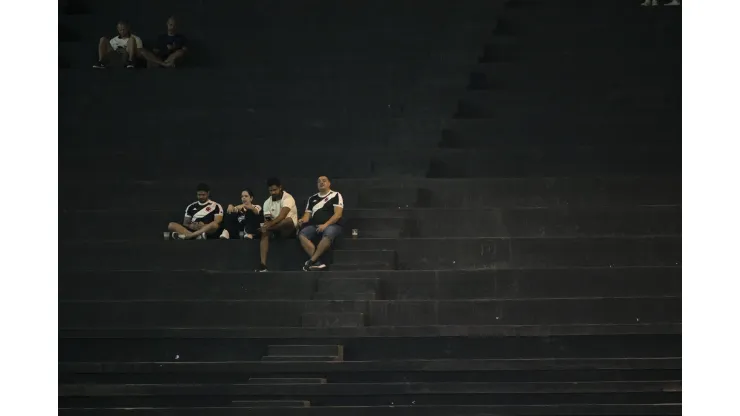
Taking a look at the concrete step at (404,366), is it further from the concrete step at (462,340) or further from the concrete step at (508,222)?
the concrete step at (508,222)

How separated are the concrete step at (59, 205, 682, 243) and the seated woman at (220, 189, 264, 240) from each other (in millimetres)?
910

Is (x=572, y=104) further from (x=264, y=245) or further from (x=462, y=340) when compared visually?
(x=264, y=245)

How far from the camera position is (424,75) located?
1656 cm

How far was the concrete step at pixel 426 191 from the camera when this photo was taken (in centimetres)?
1443

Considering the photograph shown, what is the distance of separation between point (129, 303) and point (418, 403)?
129 inches

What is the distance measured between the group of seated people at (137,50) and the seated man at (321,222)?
Result: 3845 mm

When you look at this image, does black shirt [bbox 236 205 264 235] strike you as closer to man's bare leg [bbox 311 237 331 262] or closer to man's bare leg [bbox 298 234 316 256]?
man's bare leg [bbox 298 234 316 256]

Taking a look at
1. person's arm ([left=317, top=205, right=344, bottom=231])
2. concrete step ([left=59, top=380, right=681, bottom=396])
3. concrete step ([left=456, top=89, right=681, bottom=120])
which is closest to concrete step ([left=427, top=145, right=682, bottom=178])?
concrete step ([left=456, top=89, right=681, bottom=120])

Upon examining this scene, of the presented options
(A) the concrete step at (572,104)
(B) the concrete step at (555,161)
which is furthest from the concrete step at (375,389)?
(A) the concrete step at (572,104)

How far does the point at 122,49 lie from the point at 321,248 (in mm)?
5001

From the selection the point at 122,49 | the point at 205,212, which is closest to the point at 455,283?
the point at 205,212

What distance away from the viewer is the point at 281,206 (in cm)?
1353

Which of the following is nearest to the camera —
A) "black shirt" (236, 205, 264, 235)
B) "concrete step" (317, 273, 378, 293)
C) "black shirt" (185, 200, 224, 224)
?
"concrete step" (317, 273, 378, 293)

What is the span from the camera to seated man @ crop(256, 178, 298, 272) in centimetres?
1338
